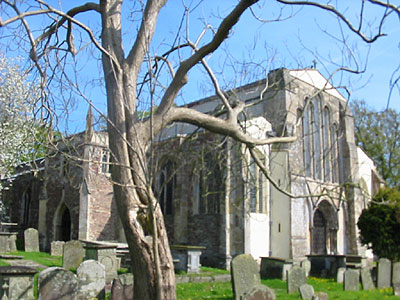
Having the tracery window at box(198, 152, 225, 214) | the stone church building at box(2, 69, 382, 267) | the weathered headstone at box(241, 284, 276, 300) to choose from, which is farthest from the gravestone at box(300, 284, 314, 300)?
the tracery window at box(198, 152, 225, 214)

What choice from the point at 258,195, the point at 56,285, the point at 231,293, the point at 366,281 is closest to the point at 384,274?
the point at 366,281

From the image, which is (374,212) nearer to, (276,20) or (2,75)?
A: (276,20)

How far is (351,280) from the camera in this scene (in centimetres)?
1231

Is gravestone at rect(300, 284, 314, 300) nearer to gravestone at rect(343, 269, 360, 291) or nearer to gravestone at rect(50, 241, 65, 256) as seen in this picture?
gravestone at rect(343, 269, 360, 291)

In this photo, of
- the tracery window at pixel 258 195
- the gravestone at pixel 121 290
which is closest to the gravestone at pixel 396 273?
the tracery window at pixel 258 195

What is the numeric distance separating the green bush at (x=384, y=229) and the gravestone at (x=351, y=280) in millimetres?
5049

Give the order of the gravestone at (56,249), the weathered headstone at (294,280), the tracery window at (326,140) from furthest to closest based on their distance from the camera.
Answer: the tracery window at (326,140) → the gravestone at (56,249) → the weathered headstone at (294,280)

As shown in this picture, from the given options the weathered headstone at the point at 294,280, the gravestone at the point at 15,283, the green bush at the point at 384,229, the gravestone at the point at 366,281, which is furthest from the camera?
the green bush at the point at 384,229

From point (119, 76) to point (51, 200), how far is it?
712 inches

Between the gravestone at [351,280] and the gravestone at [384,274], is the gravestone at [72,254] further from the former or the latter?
the gravestone at [384,274]

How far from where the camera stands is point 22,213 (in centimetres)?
2698

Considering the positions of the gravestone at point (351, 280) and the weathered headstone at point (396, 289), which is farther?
the gravestone at point (351, 280)

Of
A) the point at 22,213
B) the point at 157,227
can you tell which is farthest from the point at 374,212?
the point at 22,213

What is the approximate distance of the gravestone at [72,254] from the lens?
1283 centimetres
